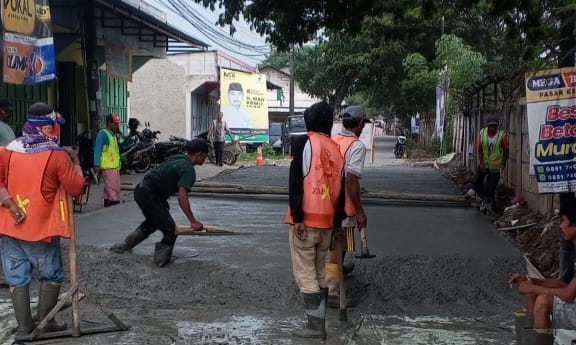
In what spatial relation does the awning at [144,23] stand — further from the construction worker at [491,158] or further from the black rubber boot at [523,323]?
the black rubber boot at [523,323]

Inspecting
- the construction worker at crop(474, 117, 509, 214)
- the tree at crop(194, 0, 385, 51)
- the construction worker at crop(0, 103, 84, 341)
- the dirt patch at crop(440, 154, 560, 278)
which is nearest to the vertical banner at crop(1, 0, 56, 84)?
the tree at crop(194, 0, 385, 51)

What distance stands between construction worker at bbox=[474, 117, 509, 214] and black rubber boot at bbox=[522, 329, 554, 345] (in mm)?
6988

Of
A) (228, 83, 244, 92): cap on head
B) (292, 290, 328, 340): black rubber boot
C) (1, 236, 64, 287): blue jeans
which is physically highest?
(228, 83, 244, 92): cap on head

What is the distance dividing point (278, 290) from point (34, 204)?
253 centimetres

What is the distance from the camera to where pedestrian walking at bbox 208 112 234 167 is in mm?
24844

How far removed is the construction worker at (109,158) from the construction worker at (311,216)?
6.85 metres

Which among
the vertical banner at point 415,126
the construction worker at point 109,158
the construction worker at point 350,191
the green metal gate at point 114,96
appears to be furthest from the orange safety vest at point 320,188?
the vertical banner at point 415,126

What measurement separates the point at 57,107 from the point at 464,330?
1725 cm

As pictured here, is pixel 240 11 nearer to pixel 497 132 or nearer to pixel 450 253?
pixel 497 132

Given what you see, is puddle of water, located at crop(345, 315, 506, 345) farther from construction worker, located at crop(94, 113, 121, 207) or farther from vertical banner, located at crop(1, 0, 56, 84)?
vertical banner, located at crop(1, 0, 56, 84)

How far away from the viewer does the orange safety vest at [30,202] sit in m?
5.17

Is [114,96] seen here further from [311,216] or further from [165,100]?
[311,216]

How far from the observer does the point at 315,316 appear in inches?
215

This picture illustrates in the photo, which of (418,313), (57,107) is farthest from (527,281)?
(57,107)
